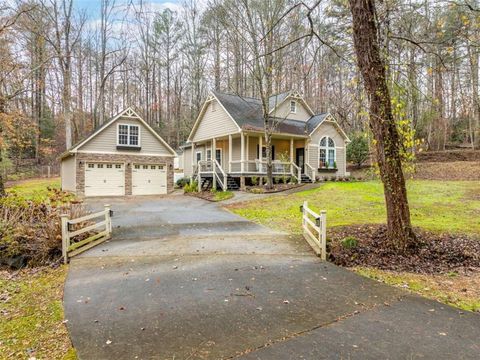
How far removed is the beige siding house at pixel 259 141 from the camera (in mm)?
19031

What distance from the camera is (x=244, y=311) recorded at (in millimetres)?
3922

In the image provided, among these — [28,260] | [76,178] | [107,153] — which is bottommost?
[28,260]

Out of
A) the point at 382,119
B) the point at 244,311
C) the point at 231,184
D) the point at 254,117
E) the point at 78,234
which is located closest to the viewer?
the point at 244,311

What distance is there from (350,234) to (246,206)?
6324 mm

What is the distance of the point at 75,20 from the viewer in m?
24.8

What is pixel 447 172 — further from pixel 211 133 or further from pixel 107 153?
pixel 107 153

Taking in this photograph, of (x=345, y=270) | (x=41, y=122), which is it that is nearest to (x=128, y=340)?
(x=345, y=270)

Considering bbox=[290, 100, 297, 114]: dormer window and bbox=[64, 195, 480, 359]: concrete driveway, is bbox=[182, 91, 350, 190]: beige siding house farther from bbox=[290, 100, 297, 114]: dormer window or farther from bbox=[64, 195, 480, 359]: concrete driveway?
bbox=[64, 195, 480, 359]: concrete driveway

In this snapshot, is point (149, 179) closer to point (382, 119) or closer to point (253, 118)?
point (253, 118)

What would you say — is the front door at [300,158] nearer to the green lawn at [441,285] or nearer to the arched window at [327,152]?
the arched window at [327,152]

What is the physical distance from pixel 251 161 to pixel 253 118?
3.38m

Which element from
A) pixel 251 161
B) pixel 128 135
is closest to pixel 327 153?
pixel 251 161

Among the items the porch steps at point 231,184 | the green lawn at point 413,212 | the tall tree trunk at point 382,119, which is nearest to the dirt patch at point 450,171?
the green lawn at point 413,212

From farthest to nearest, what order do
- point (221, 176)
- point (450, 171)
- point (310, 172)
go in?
point (310, 172), point (450, 171), point (221, 176)
